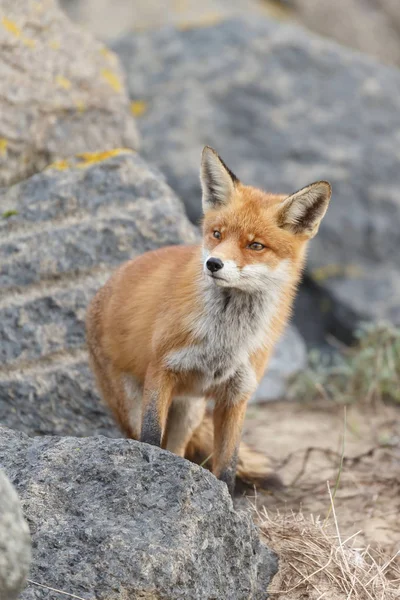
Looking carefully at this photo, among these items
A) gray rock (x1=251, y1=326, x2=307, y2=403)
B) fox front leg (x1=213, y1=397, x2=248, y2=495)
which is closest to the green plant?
gray rock (x1=251, y1=326, x2=307, y2=403)

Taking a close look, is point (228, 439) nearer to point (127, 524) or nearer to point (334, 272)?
point (127, 524)

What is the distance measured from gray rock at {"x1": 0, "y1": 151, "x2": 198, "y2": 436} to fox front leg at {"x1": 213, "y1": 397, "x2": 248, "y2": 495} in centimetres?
108

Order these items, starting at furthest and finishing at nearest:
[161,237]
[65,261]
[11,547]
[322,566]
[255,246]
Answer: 1. [161,237]
2. [65,261]
3. [255,246]
4. [322,566]
5. [11,547]

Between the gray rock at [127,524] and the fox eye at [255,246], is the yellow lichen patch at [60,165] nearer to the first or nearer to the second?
the fox eye at [255,246]

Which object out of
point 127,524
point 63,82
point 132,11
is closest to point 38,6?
point 63,82

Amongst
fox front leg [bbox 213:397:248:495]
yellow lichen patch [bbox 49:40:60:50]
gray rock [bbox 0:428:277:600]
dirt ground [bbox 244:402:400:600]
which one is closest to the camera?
gray rock [bbox 0:428:277:600]

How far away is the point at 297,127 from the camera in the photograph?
8.98m

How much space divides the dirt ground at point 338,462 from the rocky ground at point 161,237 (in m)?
0.02

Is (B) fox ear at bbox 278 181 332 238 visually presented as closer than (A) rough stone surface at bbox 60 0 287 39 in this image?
Yes

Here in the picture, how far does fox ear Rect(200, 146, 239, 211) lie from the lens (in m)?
4.11

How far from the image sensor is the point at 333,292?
329 inches

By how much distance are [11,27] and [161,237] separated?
213 cm

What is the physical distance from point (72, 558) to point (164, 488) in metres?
0.47

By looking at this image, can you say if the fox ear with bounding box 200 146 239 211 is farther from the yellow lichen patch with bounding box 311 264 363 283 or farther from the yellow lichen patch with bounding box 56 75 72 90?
the yellow lichen patch with bounding box 311 264 363 283
